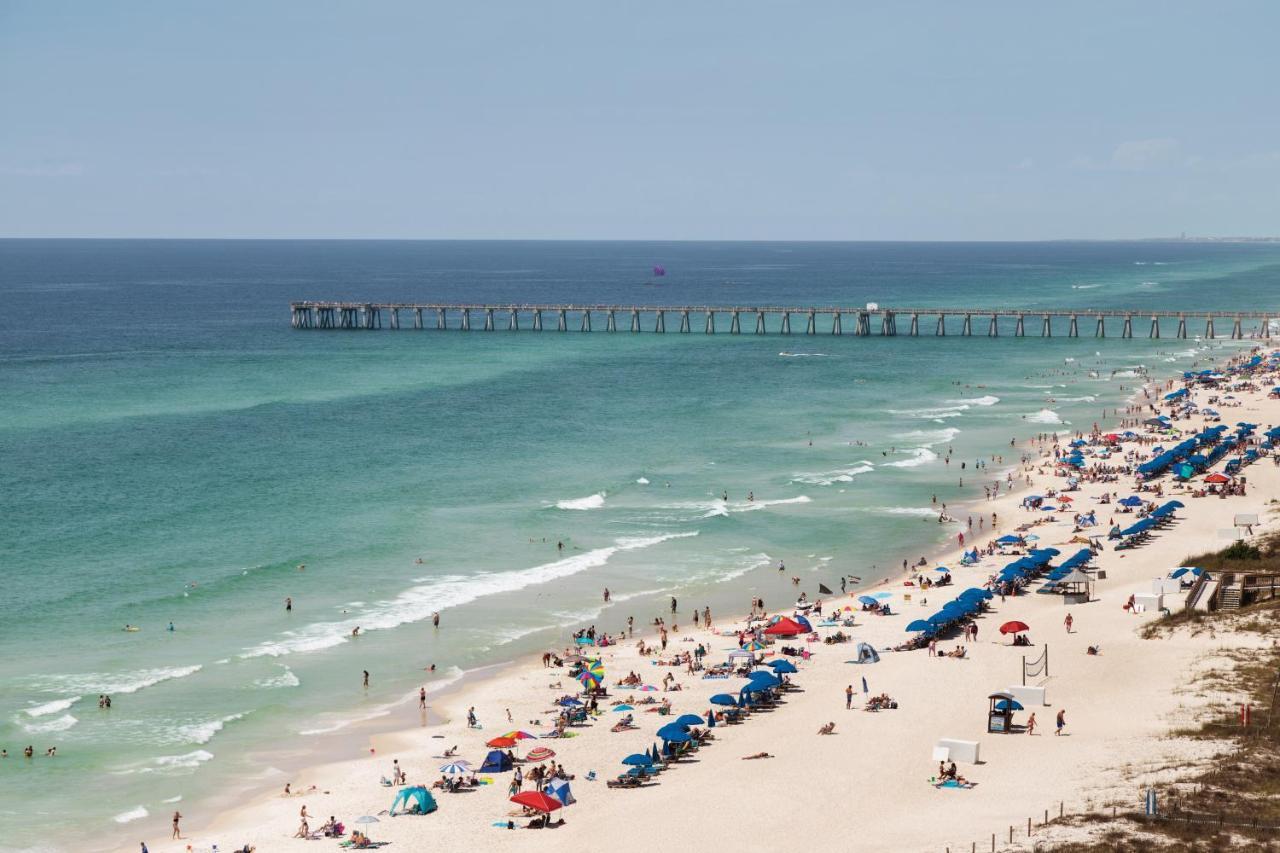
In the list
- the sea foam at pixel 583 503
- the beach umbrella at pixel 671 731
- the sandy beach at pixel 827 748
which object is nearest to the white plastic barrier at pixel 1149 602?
the sandy beach at pixel 827 748

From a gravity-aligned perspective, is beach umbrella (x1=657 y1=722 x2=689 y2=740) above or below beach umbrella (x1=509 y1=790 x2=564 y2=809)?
above

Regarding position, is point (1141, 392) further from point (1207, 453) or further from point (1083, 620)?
point (1083, 620)

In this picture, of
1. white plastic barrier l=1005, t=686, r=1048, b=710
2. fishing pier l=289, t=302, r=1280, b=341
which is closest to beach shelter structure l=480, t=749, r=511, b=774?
white plastic barrier l=1005, t=686, r=1048, b=710

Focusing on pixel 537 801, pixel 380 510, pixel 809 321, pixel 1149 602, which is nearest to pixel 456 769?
pixel 537 801

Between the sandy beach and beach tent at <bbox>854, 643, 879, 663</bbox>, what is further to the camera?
beach tent at <bbox>854, 643, 879, 663</bbox>

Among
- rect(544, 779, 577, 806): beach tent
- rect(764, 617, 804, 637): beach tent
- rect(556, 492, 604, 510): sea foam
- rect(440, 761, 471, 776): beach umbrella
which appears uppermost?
rect(556, 492, 604, 510): sea foam

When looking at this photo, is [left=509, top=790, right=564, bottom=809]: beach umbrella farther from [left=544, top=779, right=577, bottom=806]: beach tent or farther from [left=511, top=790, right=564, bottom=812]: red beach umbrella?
[left=544, top=779, right=577, bottom=806]: beach tent

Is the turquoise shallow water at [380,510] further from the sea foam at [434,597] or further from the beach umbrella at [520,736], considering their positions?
the beach umbrella at [520,736]
